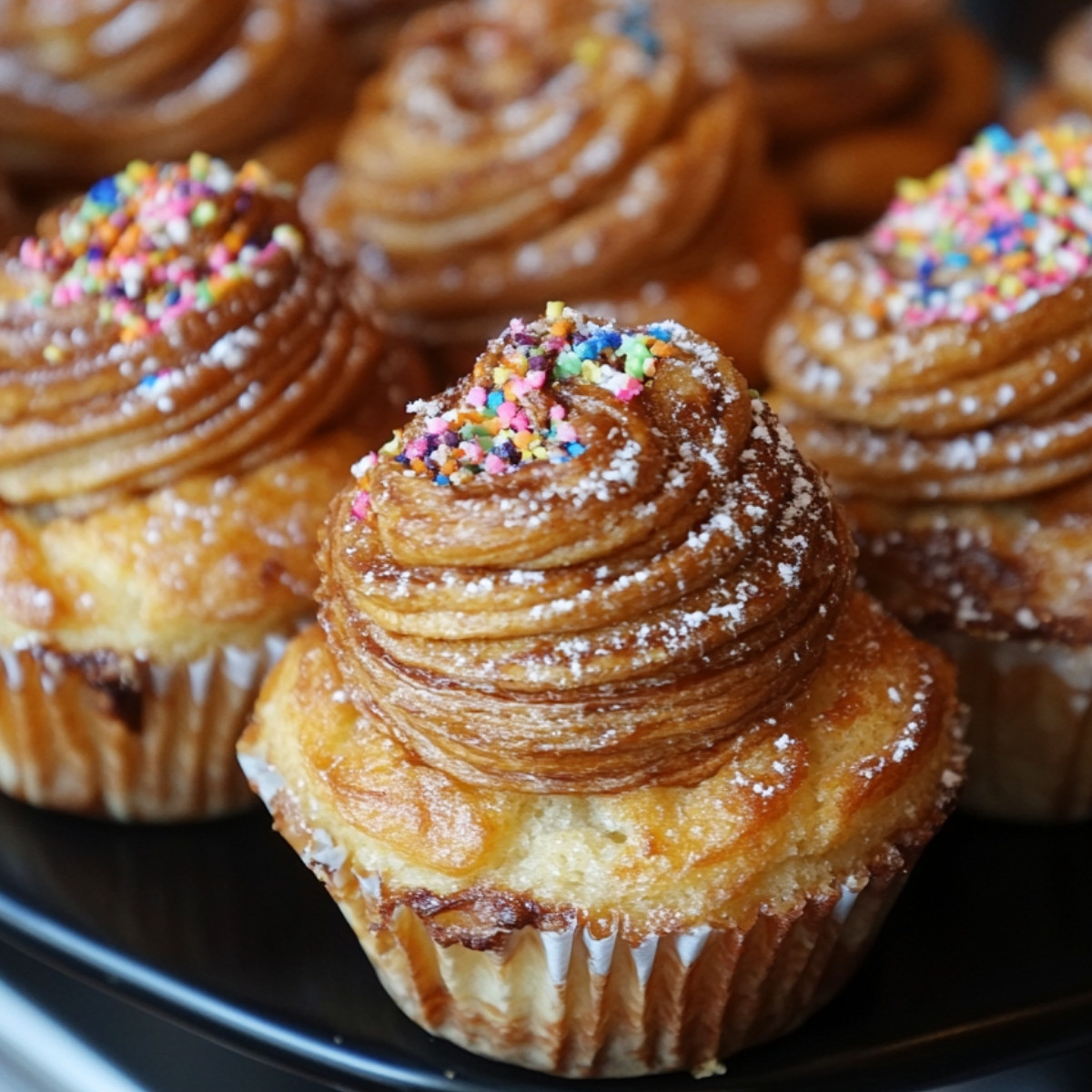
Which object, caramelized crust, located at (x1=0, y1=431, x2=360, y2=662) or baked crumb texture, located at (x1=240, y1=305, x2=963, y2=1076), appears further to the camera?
caramelized crust, located at (x1=0, y1=431, x2=360, y2=662)

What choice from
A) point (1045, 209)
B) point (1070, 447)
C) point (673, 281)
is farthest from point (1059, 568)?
point (673, 281)

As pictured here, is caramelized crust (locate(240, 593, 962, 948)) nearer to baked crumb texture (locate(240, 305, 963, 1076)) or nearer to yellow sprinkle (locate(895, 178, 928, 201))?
baked crumb texture (locate(240, 305, 963, 1076))

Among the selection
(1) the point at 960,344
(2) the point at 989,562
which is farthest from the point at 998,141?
(2) the point at 989,562

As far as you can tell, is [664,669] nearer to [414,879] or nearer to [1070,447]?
[414,879]

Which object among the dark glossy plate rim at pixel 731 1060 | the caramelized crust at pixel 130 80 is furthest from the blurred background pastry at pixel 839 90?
the dark glossy plate rim at pixel 731 1060

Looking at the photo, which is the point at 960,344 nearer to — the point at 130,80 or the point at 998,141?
the point at 998,141

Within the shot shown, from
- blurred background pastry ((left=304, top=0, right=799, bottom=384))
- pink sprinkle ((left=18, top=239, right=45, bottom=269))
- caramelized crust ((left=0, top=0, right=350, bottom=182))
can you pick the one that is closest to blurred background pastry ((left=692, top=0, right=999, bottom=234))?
blurred background pastry ((left=304, top=0, right=799, bottom=384))

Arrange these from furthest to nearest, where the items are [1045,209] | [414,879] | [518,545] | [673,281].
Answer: [673,281], [1045,209], [414,879], [518,545]
